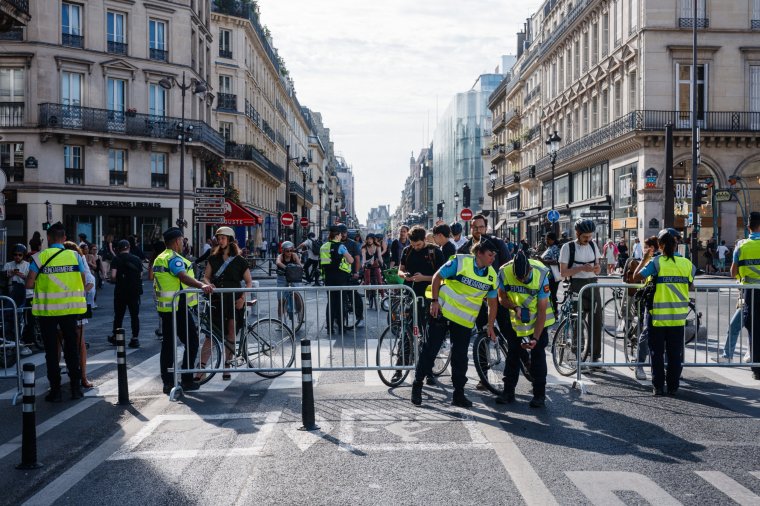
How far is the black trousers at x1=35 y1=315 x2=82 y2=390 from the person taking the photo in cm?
860

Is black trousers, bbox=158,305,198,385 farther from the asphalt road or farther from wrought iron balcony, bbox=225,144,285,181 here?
wrought iron balcony, bbox=225,144,285,181

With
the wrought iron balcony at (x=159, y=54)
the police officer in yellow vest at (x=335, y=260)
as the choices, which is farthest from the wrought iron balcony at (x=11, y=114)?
the police officer in yellow vest at (x=335, y=260)

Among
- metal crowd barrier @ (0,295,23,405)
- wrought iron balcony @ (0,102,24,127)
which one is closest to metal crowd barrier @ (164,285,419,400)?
metal crowd barrier @ (0,295,23,405)

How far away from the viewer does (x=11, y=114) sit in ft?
120

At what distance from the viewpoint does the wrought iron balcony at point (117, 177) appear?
39.4 meters

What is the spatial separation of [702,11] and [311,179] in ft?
225

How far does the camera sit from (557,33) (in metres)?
49.8

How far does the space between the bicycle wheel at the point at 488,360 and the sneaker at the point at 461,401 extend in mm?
670

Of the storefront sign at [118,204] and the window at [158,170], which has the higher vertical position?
the window at [158,170]

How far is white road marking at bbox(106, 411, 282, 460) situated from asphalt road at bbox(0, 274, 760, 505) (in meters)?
0.02

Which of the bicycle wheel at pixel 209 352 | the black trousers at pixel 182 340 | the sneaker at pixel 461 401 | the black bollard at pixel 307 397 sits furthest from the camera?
the bicycle wheel at pixel 209 352

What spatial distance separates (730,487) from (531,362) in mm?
2744

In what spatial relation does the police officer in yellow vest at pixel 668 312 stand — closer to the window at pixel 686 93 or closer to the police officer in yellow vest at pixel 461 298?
the police officer in yellow vest at pixel 461 298

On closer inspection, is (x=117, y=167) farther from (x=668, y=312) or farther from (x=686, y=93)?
(x=668, y=312)
